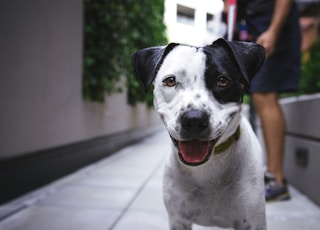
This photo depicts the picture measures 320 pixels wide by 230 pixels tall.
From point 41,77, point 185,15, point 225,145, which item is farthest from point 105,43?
point 225,145

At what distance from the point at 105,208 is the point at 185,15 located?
5.14ft

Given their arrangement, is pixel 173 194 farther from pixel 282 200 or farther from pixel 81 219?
pixel 282 200

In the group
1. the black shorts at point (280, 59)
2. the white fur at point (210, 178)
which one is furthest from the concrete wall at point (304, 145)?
the white fur at point (210, 178)

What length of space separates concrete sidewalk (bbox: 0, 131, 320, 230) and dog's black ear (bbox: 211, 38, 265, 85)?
49.5 inches

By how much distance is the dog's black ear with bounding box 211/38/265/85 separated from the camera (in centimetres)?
134

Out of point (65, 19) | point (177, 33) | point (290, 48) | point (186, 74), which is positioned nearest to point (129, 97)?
point (65, 19)

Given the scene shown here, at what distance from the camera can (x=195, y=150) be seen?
131 cm

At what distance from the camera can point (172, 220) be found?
63.1 inches

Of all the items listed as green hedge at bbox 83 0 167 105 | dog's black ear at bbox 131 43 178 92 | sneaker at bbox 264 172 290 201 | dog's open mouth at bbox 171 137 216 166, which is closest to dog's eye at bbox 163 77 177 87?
dog's black ear at bbox 131 43 178 92

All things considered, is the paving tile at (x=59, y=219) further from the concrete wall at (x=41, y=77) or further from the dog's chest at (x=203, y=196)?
the dog's chest at (x=203, y=196)

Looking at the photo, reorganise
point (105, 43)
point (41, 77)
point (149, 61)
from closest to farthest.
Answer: point (149, 61) → point (41, 77) → point (105, 43)

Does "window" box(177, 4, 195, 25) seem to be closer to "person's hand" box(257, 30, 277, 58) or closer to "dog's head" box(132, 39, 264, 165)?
"dog's head" box(132, 39, 264, 165)

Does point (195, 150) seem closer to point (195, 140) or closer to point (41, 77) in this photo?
point (195, 140)

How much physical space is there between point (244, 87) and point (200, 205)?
0.50 metres
